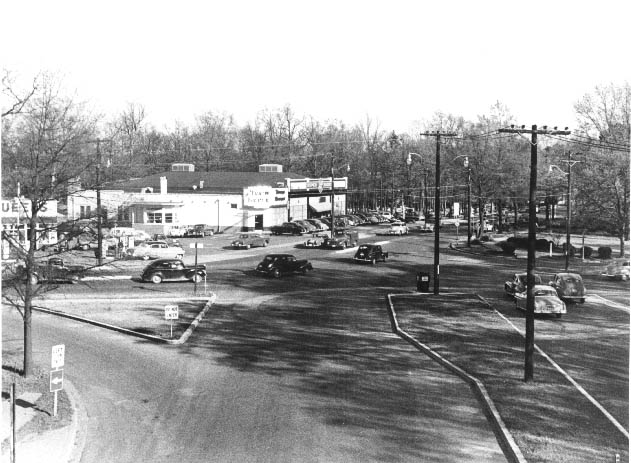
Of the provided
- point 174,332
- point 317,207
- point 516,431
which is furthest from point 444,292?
point 317,207

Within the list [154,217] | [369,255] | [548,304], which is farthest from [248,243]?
[548,304]

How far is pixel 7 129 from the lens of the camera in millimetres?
18922

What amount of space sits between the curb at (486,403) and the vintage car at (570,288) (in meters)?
10.4

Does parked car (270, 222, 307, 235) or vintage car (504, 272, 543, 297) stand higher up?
parked car (270, 222, 307, 235)

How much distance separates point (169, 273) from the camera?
125ft

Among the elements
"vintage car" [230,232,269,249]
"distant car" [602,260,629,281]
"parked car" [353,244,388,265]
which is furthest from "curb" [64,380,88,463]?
"vintage car" [230,232,269,249]

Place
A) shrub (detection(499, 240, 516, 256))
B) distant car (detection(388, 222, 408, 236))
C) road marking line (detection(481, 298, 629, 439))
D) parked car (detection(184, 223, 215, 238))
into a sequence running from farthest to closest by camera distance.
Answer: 1. distant car (detection(388, 222, 408, 236))
2. parked car (detection(184, 223, 215, 238))
3. shrub (detection(499, 240, 516, 256))
4. road marking line (detection(481, 298, 629, 439))

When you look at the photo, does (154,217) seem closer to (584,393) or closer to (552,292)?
(552,292)

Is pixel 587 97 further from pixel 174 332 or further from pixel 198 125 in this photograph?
pixel 198 125

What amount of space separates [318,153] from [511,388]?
97.4 m

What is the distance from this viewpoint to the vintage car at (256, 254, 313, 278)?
4056 cm

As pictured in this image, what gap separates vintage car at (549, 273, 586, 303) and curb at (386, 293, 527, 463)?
10399 millimetres

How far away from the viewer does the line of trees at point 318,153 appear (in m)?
18.9

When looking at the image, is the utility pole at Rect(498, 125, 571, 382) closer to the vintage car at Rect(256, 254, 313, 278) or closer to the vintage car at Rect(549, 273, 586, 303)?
the vintage car at Rect(549, 273, 586, 303)
